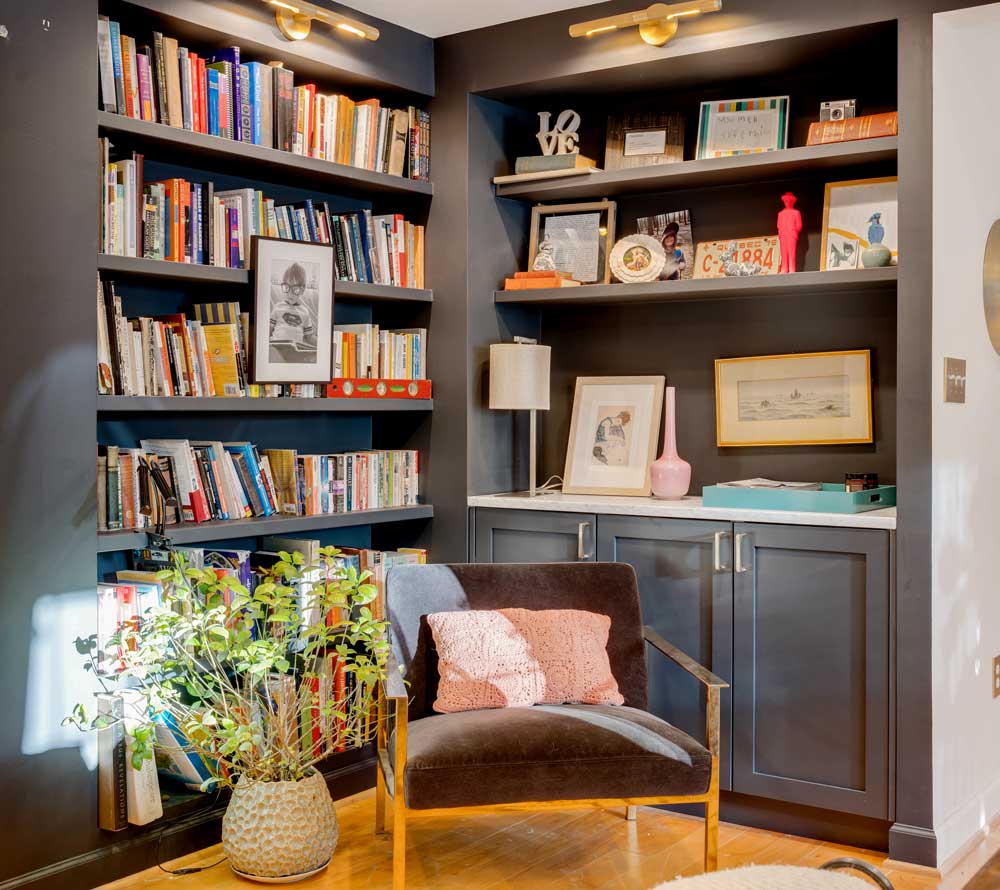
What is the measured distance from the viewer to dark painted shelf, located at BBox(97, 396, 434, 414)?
3.05 m

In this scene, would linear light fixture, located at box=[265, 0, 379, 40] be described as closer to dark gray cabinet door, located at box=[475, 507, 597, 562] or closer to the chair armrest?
dark gray cabinet door, located at box=[475, 507, 597, 562]

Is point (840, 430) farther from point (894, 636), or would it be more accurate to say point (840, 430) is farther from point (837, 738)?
point (837, 738)

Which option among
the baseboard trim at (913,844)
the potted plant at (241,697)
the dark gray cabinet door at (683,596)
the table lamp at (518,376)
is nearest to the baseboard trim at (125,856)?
the potted plant at (241,697)

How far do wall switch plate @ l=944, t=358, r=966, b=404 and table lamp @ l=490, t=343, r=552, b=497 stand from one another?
1.27 m

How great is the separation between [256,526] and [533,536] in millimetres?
926

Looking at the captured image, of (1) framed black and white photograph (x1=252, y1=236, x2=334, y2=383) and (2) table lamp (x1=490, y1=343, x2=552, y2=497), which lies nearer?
(1) framed black and white photograph (x1=252, y1=236, x2=334, y2=383)

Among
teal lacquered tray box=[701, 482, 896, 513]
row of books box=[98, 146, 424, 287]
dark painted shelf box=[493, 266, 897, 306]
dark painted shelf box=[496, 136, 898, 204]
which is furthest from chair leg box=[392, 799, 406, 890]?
dark painted shelf box=[496, 136, 898, 204]

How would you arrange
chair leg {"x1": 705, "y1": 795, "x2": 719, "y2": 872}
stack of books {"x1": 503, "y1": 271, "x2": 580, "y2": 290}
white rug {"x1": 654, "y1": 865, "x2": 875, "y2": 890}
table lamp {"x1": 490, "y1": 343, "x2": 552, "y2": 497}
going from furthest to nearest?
stack of books {"x1": 503, "y1": 271, "x2": 580, "y2": 290}, table lamp {"x1": 490, "y1": 343, "x2": 552, "y2": 497}, chair leg {"x1": 705, "y1": 795, "x2": 719, "y2": 872}, white rug {"x1": 654, "y1": 865, "x2": 875, "y2": 890}

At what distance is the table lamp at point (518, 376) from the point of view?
377 cm

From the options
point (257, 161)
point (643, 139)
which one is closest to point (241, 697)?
point (257, 161)

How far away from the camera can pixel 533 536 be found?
12.4 feet

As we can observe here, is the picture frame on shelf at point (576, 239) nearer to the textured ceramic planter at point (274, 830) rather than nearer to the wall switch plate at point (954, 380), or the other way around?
the wall switch plate at point (954, 380)

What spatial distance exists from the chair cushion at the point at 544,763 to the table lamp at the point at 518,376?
3.99 ft

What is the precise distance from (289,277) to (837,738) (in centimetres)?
210
